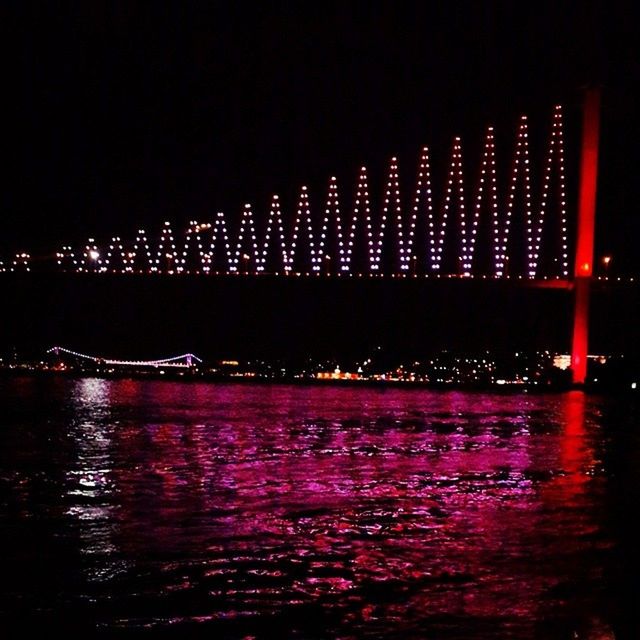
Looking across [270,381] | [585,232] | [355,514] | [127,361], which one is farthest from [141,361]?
[355,514]

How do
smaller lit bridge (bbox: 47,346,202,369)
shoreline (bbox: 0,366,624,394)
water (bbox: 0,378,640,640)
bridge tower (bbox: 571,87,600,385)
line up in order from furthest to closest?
smaller lit bridge (bbox: 47,346,202,369), shoreline (bbox: 0,366,624,394), bridge tower (bbox: 571,87,600,385), water (bbox: 0,378,640,640)

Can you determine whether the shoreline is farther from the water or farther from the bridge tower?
the water

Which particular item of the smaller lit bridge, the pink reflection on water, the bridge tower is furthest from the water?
the smaller lit bridge

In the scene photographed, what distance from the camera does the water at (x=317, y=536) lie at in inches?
195

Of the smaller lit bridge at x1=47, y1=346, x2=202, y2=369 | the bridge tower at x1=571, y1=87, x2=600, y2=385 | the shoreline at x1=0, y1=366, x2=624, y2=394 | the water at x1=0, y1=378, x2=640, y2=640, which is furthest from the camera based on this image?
the smaller lit bridge at x1=47, y1=346, x2=202, y2=369

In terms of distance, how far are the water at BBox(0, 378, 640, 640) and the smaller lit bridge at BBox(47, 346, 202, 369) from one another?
34.5 m

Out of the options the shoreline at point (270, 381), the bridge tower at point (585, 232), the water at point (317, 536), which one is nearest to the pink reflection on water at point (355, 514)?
the water at point (317, 536)

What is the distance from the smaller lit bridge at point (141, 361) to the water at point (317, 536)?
34537 mm

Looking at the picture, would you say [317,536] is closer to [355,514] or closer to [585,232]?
[355,514]

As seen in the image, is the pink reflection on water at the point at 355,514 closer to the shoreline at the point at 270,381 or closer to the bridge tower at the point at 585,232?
the bridge tower at the point at 585,232

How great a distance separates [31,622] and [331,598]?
1.26 meters

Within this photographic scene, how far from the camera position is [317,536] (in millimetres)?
6809

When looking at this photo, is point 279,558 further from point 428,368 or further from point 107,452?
point 428,368

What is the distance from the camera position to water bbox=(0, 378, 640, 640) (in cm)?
496
